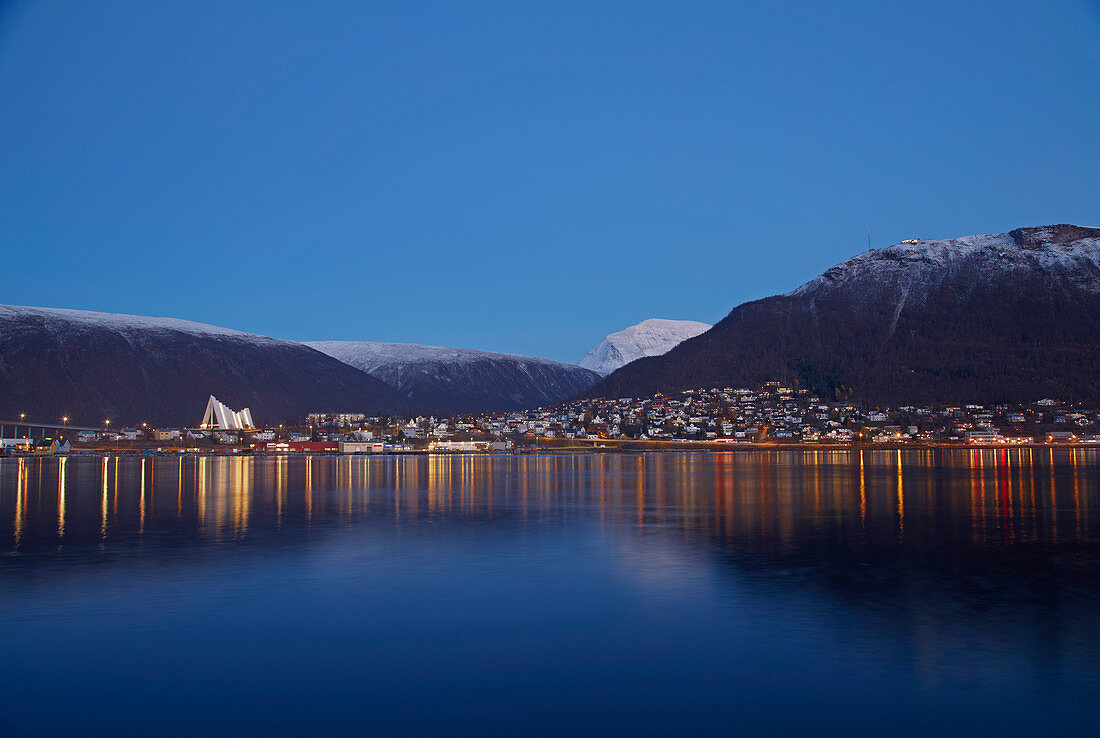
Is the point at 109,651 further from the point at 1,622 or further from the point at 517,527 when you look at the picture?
the point at 517,527

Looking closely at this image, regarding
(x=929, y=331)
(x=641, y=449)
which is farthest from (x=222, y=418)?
(x=929, y=331)

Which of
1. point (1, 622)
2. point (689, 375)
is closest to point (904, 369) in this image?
point (689, 375)

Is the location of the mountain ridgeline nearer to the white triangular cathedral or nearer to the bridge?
the white triangular cathedral

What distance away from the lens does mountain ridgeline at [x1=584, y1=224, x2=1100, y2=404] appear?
468 ft

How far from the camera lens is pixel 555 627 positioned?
44.1ft

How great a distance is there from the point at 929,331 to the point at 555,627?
540ft

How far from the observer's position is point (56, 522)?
28672 mm

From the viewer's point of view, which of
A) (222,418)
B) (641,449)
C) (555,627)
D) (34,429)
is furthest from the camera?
(222,418)

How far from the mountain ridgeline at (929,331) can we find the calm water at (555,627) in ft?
415

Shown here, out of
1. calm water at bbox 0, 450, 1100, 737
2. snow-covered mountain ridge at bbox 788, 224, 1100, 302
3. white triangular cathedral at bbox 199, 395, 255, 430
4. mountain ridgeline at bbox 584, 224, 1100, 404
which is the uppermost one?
snow-covered mountain ridge at bbox 788, 224, 1100, 302

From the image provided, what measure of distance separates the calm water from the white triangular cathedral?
161 metres

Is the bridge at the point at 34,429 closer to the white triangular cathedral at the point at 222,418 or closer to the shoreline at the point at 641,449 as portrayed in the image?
the shoreline at the point at 641,449

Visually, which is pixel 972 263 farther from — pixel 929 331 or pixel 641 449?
pixel 641 449

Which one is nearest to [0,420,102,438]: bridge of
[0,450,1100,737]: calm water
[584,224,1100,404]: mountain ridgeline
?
[584,224,1100,404]: mountain ridgeline
